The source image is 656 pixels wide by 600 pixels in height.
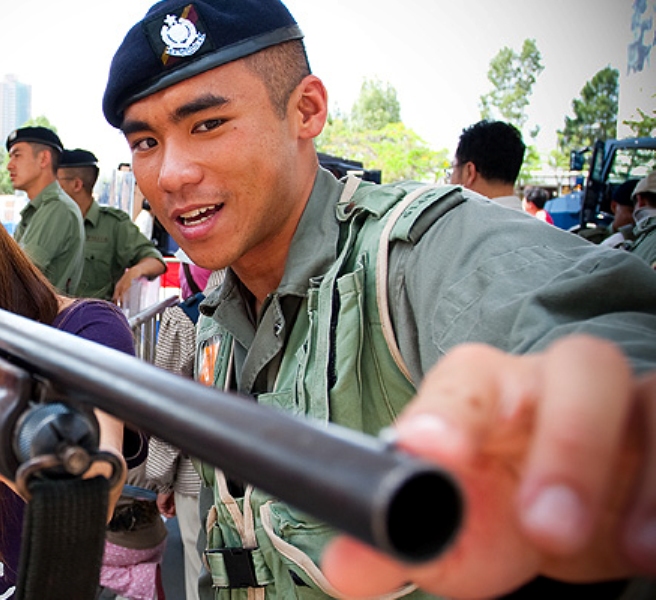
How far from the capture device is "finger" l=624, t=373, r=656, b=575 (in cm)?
45

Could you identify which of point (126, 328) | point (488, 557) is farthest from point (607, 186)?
point (488, 557)

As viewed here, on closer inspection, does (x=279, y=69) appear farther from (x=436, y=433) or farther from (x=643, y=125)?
(x=643, y=125)

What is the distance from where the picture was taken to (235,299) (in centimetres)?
200

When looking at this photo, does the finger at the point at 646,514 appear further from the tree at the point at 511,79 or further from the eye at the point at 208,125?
the tree at the point at 511,79

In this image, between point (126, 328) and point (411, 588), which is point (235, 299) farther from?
point (411, 588)

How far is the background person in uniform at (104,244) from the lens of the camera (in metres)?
6.30

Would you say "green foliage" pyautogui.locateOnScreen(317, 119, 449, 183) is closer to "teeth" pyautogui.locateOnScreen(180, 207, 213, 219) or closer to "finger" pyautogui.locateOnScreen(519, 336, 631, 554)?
"teeth" pyautogui.locateOnScreen(180, 207, 213, 219)

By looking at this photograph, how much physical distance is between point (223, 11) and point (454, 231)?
0.88m

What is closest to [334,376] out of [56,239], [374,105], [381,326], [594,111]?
[381,326]

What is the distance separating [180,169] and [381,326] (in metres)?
0.67

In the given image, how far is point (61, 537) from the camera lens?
0.68 meters

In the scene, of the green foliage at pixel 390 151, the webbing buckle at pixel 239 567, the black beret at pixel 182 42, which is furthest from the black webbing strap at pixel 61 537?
the green foliage at pixel 390 151

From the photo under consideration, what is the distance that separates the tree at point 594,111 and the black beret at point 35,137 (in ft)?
150

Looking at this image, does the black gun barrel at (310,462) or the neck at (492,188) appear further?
the neck at (492,188)
